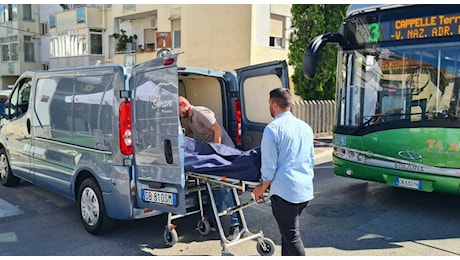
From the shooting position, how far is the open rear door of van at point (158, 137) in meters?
4.16

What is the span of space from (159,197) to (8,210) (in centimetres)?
314

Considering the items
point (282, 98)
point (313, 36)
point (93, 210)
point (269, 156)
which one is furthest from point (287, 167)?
point (313, 36)

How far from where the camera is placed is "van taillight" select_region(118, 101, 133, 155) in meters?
4.59

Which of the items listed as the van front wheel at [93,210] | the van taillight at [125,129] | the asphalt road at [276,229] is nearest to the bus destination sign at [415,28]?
the asphalt road at [276,229]

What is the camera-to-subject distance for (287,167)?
355 cm

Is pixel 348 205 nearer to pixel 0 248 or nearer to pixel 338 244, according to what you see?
pixel 338 244

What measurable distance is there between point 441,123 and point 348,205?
1.84 meters

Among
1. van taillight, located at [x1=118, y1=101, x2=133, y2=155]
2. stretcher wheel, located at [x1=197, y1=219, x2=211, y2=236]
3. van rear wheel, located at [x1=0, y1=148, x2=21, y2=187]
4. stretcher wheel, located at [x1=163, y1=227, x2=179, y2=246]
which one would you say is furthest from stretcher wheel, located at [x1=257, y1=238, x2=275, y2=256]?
van rear wheel, located at [x1=0, y1=148, x2=21, y2=187]

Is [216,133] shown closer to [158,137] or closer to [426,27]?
[158,137]

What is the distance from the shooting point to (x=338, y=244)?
4.84 metres

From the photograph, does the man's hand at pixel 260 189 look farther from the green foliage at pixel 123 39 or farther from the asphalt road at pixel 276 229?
the green foliage at pixel 123 39

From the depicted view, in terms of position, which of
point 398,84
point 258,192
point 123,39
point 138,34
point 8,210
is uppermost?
point 138,34

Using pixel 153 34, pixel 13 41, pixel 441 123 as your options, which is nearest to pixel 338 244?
pixel 441 123

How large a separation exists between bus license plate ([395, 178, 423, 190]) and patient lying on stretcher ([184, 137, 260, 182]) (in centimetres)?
262
